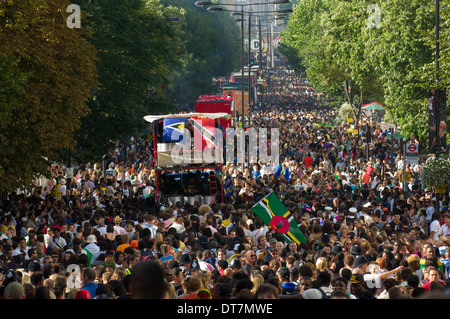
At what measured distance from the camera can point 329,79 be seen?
60.0 meters

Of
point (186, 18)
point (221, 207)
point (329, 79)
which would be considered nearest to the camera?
point (221, 207)

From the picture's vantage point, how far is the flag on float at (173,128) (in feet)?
81.1

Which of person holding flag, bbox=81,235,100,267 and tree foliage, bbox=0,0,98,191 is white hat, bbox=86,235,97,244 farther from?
tree foliage, bbox=0,0,98,191

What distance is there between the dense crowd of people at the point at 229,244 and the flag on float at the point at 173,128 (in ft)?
5.89

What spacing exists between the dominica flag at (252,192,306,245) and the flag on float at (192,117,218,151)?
909 cm

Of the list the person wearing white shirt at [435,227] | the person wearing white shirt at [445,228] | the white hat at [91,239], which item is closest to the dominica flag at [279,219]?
the person wearing white shirt at [435,227]

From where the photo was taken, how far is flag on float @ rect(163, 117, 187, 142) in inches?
974

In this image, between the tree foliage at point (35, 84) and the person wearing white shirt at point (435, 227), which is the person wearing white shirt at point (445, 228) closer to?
the person wearing white shirt at point (435, 227)

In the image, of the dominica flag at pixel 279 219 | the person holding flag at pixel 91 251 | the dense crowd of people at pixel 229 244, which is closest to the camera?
the dense crowd of people at pixel 229 244

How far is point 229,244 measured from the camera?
13.6 metres

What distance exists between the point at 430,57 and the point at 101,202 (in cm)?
1750
